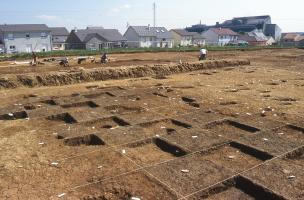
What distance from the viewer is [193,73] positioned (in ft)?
68.5

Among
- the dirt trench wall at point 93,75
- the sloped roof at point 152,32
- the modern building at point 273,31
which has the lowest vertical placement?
the dirt trench wall at point 93,75

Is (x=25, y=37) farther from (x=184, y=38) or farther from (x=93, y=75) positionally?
(x=93, y=75)

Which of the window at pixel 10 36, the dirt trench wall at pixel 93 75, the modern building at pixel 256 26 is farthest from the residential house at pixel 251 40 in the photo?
the dirt trench wall at pixel 93 75

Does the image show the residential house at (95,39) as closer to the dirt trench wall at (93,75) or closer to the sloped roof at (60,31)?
the sloped roof at (60,31)

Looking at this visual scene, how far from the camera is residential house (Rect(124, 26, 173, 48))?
6059 cm

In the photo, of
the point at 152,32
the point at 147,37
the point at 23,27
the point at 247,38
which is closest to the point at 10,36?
the point at 23,27

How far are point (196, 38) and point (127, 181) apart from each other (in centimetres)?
6958

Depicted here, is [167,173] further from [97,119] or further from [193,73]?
[193,73]

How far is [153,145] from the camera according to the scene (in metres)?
7.80

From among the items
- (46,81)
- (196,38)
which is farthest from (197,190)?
(196,38)

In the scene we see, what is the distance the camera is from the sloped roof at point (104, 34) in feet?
187

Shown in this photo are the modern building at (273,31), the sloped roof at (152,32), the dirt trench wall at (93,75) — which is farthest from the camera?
the modern building at (273,31)

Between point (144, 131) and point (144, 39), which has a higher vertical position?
point (144, 39)

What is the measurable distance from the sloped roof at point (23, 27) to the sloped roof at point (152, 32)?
16.7 metres
